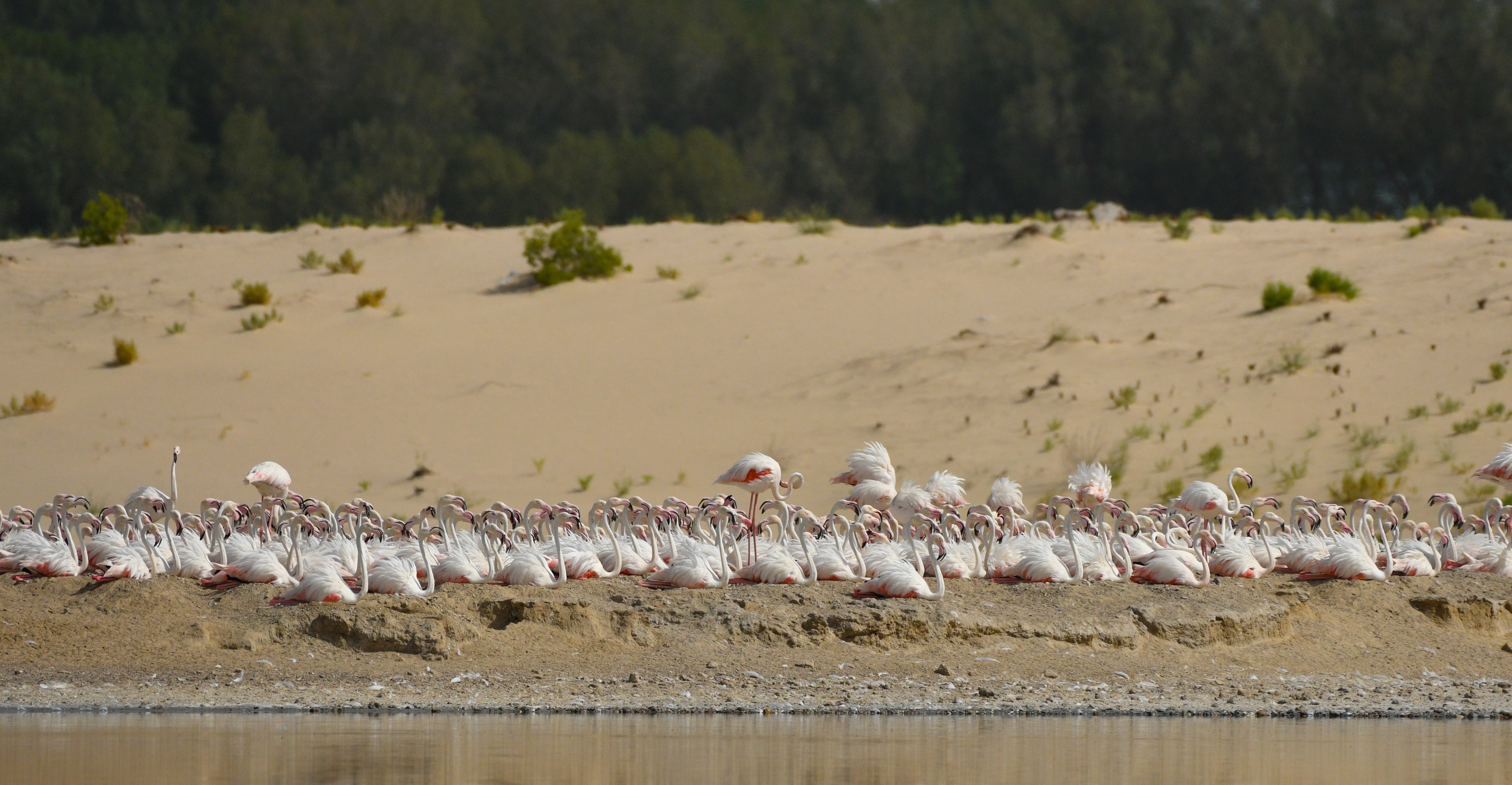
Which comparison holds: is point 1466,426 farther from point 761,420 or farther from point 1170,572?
point 1170,572

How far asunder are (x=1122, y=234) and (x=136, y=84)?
28277mm

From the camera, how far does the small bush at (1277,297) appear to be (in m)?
28.1

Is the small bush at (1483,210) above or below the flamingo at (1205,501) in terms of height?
above

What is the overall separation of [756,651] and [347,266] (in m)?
21.7

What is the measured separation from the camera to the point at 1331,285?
28.4 m

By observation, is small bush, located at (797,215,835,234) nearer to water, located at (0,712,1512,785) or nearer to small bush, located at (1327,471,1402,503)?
small bush, located at (1327,471,1402,503)

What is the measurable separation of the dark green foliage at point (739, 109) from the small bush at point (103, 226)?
177 inches

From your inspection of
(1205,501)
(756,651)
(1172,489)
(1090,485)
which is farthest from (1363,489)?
(756,651)

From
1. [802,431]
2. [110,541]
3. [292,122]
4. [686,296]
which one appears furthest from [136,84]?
[110,541]

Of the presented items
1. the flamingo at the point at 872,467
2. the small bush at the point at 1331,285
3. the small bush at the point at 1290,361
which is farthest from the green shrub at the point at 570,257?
the flamingo at the point at 872,467

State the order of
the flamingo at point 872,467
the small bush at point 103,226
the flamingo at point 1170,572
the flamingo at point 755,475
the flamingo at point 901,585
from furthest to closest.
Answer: the small bush at point 103,226 < the flamingo at point 872,467 < the flamingo at point 755,475 < the flamingo at point 1170,572 < the flamingo at point 901,585

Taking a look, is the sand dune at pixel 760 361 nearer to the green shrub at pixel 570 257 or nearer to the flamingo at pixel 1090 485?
the green shrub at pixel 570 257

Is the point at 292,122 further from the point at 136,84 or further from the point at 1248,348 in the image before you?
the point at 1248,348

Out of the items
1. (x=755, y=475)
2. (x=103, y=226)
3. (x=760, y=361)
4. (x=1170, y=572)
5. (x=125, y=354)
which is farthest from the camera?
(x=103, y=226)
